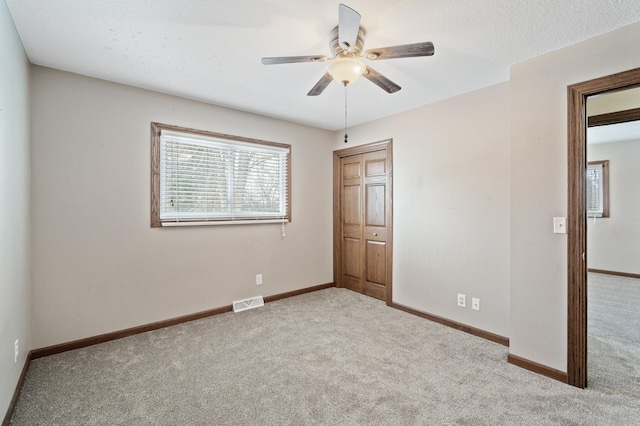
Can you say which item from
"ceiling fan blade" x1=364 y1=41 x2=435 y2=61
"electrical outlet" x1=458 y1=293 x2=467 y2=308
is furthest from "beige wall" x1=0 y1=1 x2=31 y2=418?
"electrical outlet" x1=458 y1=293 x2=467 y2=308

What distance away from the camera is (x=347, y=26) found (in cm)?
154

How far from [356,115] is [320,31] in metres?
1.91

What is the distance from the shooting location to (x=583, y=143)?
205 centimetres

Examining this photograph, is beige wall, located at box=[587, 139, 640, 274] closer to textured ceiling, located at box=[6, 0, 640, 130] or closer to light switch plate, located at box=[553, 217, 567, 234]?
textured ceiling, located at box=[6, 0, 640, 130]

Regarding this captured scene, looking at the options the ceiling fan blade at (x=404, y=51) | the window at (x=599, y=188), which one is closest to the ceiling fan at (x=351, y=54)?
the ceiling fan blade at (x=404, y=51)

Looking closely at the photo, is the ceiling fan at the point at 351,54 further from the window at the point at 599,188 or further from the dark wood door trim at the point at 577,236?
the window at the point at 599,188

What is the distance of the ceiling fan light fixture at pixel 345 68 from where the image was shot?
1.88 metres

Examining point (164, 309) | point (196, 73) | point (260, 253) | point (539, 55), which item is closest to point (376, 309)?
point (260, 253)

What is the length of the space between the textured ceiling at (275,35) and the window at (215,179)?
0.62 meters

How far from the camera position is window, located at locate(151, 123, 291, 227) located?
10.0ft

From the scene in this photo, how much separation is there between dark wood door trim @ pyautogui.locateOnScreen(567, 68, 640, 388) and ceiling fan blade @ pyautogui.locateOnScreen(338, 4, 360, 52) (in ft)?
5.51

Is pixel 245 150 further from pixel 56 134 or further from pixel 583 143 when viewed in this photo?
pixel 583 143

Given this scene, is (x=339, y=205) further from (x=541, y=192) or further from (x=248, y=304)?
(x=541, y=192)

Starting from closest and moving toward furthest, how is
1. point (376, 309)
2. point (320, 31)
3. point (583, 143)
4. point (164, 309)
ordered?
1. point (320, 31)
2. point (583, 143)
3. point (164, 309)
4. point (376, 309)
